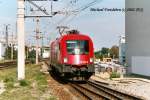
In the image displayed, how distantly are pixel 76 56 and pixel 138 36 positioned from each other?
26.0ft

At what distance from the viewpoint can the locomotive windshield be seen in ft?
93.1

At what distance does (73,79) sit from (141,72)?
22.1 ft

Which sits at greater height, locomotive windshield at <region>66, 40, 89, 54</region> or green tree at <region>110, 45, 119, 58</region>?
green tree at <region>110, 45, 119, 58</region>

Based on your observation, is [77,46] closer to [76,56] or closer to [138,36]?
[76,56]

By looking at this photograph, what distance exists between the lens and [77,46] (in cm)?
2853

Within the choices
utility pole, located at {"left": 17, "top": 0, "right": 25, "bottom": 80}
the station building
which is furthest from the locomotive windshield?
the station building

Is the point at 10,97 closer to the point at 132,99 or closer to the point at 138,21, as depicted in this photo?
the point at 132,99

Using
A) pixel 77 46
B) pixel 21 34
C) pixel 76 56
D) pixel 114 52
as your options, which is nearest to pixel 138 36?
pixel 77 46

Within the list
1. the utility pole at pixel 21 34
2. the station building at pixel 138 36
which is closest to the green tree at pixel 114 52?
the station building at pixel 138 36

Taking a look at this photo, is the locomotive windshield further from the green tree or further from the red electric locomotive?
the green tree

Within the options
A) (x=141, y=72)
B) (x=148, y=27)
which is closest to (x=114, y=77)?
(x=141, y=72)

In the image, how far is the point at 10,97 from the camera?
19.2 metres

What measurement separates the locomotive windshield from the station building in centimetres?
557

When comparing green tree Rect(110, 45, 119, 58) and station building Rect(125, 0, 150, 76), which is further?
green tree Rect(110, 45, 119, 58)
